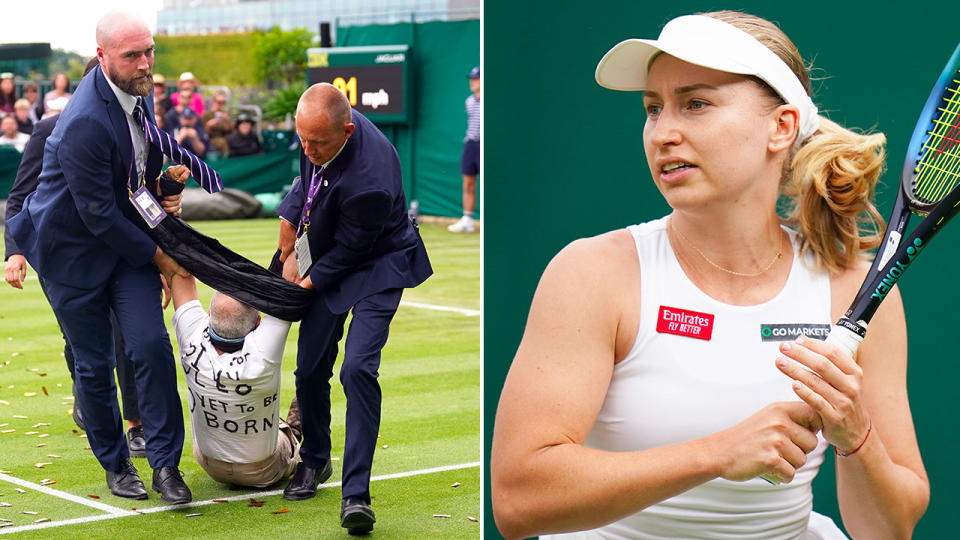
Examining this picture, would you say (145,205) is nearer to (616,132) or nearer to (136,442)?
(136,442)

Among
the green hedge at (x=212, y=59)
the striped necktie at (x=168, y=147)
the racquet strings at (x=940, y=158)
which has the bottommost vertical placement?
the green hedge at (x=212, y=59)

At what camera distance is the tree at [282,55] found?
41.2m

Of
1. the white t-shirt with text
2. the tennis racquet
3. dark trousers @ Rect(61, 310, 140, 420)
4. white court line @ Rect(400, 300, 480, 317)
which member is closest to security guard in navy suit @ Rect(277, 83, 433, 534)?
the white t-shirt with text

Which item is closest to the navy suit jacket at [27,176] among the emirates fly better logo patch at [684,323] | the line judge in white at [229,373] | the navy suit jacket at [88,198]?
the navy suit jacket at [88,198]

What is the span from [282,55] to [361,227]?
37.6 m

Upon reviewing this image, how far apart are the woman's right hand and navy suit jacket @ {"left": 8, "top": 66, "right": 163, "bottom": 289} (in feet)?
12.7

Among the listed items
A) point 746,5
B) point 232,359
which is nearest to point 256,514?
point 232,359

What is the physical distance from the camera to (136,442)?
6586 millimetres

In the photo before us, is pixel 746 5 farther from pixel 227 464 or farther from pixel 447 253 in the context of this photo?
pixel 447 253

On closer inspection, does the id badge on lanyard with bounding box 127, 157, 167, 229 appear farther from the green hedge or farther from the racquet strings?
the green hedge

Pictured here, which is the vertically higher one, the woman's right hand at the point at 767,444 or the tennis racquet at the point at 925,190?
the tennis racquet at the point at 925,190

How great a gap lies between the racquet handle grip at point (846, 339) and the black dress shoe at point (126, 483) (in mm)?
4255

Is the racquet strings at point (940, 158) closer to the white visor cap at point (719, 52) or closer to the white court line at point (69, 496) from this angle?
the white visor cap at point (719, 52)

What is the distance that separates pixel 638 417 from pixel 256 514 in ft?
11.8
